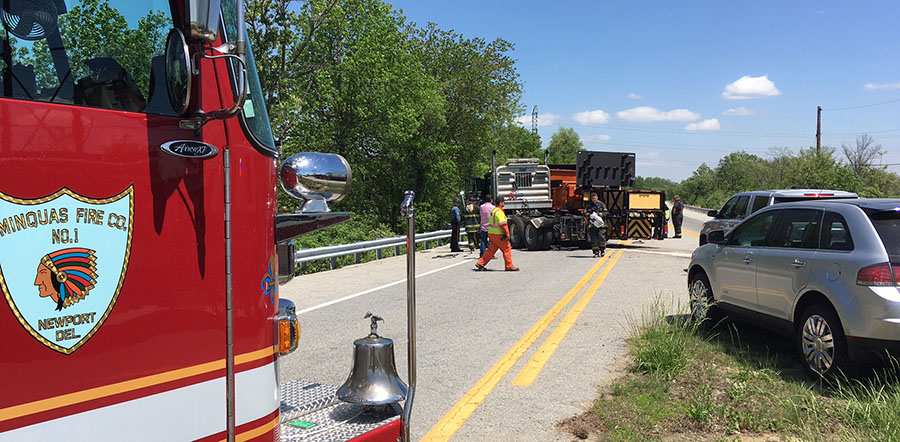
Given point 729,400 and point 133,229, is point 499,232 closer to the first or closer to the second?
point 729,400

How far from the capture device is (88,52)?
2.07 meters

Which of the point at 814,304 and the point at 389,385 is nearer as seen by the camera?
the point at 389,385

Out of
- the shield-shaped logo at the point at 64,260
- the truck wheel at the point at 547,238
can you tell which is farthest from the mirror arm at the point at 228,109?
the truck wheel at the point at 547,238

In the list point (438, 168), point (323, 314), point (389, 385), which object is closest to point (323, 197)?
point (389, 385)

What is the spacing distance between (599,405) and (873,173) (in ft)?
217

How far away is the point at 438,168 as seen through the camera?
36.7m

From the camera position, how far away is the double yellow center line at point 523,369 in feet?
16.3

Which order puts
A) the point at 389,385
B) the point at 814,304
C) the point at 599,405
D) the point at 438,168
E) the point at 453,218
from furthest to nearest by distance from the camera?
the point at 438,168 < the point at 453,218 < the point at 814,304 < the point at 599,405 < the point at 389,385

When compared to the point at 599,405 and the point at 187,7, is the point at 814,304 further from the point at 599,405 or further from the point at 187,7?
the point at 187,7

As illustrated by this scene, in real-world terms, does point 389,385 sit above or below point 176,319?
below

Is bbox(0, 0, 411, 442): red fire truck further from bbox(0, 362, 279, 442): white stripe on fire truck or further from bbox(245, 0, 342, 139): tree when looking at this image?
bbox(245, 0, 342, 139): tree

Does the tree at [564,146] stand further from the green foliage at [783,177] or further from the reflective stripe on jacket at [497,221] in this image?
the reflective stripe on jacket at [497,221]

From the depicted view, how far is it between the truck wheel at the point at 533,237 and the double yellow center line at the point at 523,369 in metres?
10.2

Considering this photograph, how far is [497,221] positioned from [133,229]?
1302 centimetres
